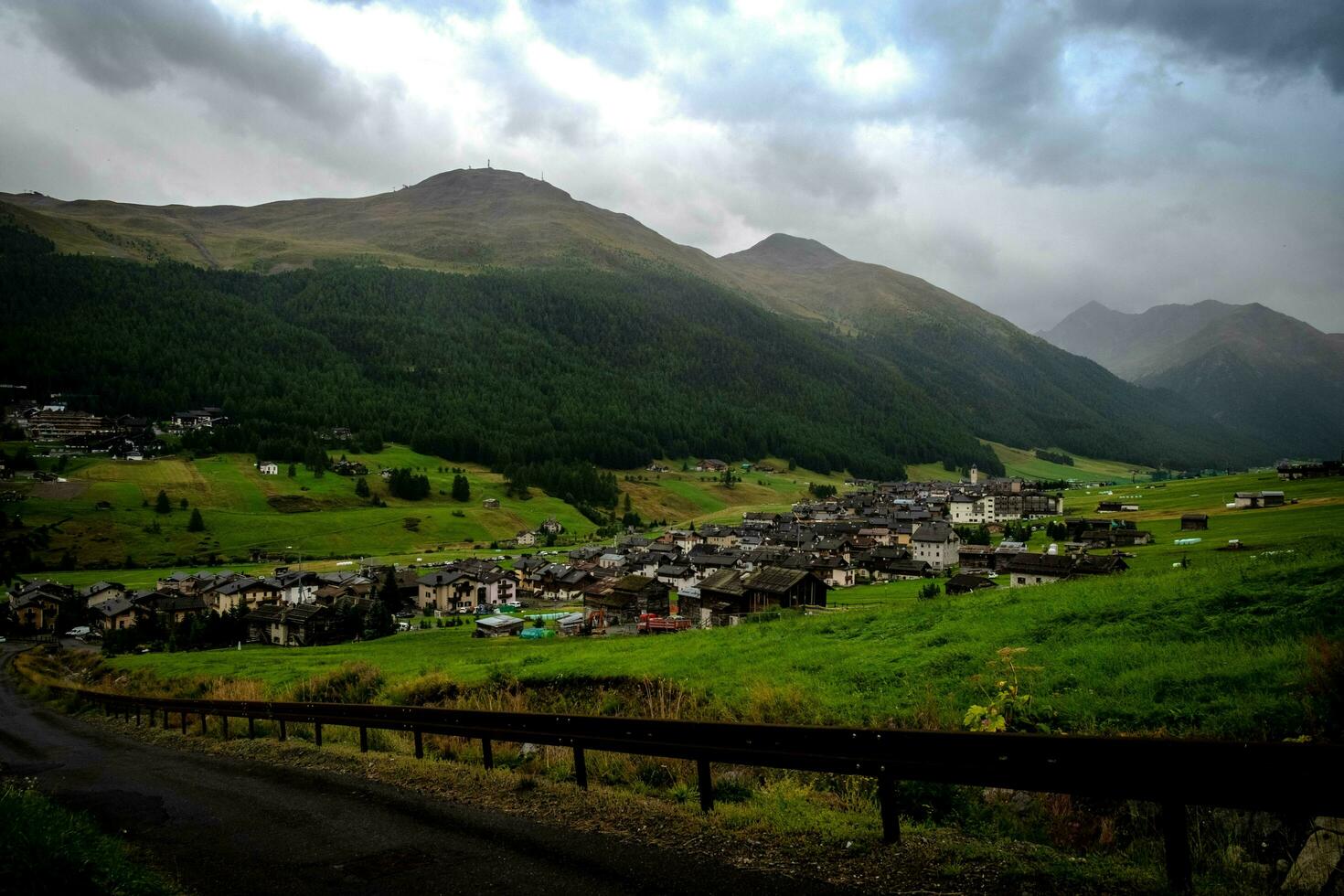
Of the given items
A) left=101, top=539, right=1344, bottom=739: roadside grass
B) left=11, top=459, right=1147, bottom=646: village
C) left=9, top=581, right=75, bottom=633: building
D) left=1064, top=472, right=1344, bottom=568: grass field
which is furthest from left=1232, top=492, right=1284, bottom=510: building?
left=9, top=581, right=75, bottom=633: building

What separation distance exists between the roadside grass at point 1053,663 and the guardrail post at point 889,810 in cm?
388

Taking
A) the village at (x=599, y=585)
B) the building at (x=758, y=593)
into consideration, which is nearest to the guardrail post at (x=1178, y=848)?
the building at (x=758, y=593)

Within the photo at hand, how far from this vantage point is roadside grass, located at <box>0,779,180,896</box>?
500 cm

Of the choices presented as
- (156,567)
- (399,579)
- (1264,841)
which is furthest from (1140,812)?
(156,567)

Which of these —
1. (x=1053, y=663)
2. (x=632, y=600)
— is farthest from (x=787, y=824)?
(x=632, y=600)

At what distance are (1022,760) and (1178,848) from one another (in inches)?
43.2

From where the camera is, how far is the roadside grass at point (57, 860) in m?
5.00

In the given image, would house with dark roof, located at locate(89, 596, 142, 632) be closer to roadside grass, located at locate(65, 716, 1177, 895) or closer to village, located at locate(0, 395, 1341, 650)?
village, located at locate(0, 395, 1341, 650)

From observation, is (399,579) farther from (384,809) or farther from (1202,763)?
(1202,763)

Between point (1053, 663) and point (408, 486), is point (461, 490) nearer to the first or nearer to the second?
point (408, 486)

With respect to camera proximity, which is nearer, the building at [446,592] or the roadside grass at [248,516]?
the building at [446,592]

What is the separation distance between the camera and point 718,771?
9.88 m

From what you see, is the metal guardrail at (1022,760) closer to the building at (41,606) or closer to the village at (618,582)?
the village at (618,582)

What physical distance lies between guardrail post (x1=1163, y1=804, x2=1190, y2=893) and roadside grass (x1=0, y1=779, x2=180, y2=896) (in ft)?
27.1
